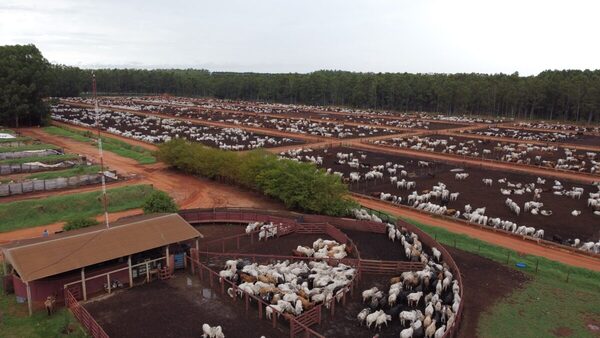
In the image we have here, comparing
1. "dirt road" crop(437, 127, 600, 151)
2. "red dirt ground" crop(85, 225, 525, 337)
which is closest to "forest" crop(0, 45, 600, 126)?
"dirt road" crop(437, 127, 600, 151)

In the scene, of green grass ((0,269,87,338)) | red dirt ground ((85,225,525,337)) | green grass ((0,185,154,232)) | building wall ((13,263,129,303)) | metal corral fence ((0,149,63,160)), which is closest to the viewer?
green grass ((0,269,87,338))

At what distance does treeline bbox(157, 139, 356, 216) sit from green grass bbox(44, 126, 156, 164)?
923 centimetres

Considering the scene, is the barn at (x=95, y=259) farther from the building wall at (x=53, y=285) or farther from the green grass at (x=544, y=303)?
the green grass at (x=544, y=303)

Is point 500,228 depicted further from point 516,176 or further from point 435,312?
point 516,176

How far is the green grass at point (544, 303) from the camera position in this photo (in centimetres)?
2050

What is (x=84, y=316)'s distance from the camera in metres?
19.7

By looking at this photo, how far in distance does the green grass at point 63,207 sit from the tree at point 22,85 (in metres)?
59.5

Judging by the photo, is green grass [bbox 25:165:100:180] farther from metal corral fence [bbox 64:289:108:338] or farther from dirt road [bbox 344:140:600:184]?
dirt road [bbox 344:140:600:184]

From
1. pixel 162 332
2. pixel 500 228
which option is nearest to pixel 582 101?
pixel 500 228

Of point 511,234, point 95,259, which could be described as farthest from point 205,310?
point 511,234

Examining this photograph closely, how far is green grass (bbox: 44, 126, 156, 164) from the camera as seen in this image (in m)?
61.4

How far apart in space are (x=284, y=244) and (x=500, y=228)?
17.9 meters

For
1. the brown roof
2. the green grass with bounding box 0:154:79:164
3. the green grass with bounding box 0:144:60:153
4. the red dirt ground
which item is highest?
the brown roof

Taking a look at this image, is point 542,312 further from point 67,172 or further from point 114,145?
point 114,145
